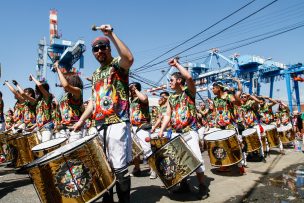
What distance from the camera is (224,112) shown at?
20.2 ft

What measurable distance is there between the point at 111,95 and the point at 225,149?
2924 millimetres

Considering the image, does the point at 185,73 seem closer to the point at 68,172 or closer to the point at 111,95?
the point at 111,95

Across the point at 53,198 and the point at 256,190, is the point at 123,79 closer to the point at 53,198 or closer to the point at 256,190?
the point at 53,198

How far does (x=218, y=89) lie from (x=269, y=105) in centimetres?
507

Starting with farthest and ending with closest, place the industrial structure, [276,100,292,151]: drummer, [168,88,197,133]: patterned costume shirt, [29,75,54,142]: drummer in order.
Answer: the industrial structure → [276,100,292,151]: drummer → [29,75,54,142]: drummer → [168,88,197,133]: patterned costume shirt

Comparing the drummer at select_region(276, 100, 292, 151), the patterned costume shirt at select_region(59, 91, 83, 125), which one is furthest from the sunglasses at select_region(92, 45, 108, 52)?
the drummer at select_region(276, 100, 292, 151)

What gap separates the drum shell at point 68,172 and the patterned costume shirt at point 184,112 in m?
1.92

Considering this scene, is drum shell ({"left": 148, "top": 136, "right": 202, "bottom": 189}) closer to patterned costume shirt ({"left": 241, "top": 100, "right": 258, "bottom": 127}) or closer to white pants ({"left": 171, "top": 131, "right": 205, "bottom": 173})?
white pants ({"left": 171, "top": 131, "right": 205, "bottom": 173})

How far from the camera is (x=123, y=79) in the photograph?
328cm

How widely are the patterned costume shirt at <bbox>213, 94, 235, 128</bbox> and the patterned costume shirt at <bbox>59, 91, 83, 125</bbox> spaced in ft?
10.5

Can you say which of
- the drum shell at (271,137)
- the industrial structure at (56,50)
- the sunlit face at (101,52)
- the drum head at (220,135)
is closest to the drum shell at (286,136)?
the drum shell at (271,137)

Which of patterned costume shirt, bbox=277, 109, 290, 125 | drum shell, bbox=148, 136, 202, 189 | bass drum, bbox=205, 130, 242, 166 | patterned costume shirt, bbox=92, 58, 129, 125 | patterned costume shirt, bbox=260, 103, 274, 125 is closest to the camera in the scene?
patterned costume shirt, bbox=92, 58, 129, 125

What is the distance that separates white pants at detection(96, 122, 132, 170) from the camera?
3.01m

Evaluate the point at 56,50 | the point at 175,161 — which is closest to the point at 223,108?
the point at 175,161
